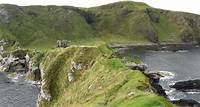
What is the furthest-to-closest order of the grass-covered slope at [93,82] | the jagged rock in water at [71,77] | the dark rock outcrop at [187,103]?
1. the dark rock outcrop at [187,103]
2. the jagged rock in water at [71,77]
3. the grass-covered slope at [93,82]

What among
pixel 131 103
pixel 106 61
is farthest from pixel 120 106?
pixel 106 61

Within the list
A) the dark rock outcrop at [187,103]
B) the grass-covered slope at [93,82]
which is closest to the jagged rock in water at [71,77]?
the grass-covered slope at [93,82]

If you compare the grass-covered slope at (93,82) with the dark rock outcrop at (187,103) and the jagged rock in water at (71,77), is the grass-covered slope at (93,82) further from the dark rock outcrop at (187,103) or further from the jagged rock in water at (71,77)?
the dark rock outcrop at (187,103)

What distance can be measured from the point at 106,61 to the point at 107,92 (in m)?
26.1

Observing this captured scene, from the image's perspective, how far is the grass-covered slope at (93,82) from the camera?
91.4m

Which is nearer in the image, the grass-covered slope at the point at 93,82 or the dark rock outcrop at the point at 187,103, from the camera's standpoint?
the grass-covered slope at the point at 93,82

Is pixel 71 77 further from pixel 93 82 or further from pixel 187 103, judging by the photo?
pixel 187 103

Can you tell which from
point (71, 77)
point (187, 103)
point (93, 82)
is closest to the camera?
point (93, 82)

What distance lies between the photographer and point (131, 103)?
82688mm

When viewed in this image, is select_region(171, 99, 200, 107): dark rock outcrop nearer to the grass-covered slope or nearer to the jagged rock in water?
the grass-covered slope

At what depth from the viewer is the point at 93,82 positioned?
121 m

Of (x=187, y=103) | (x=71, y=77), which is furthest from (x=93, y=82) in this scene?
(x=187, y=103)

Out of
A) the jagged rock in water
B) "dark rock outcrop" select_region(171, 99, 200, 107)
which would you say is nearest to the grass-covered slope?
the jagged rock in water

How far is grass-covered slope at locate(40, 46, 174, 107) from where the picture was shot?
91.4m
